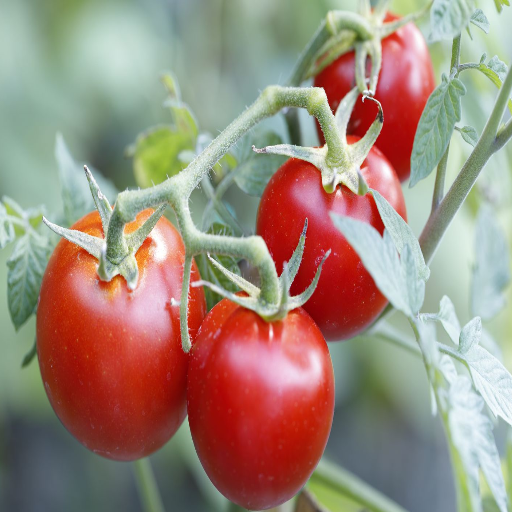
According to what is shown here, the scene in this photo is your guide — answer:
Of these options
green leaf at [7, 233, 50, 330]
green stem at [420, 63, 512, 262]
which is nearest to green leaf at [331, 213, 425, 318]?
green stem at [420, 63, 512, 262]

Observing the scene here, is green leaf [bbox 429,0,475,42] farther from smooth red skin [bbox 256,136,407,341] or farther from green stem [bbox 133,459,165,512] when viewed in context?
green stem [bbox 133,459,165,512]

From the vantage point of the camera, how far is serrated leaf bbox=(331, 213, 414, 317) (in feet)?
1.23

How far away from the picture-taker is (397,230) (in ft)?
1.45

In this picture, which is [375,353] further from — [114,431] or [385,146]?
[114,431]

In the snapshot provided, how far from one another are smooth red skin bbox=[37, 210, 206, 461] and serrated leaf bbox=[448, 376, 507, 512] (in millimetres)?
192

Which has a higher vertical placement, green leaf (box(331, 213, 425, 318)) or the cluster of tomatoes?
green leaf (box(331, 213, 425, 318))

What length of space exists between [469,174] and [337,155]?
98 mm

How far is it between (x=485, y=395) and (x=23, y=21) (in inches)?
53.7

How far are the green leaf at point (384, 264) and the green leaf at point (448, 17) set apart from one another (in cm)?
13

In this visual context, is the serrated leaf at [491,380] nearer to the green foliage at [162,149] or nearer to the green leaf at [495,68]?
the green leaf at [495,68]

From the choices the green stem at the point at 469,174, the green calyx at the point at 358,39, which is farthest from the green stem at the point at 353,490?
the green calyx at the point at 358,39

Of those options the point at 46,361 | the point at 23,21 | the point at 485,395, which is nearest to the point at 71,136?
the point at 23,21

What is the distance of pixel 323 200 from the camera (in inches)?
18.8

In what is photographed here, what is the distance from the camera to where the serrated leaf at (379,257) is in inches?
14.8
